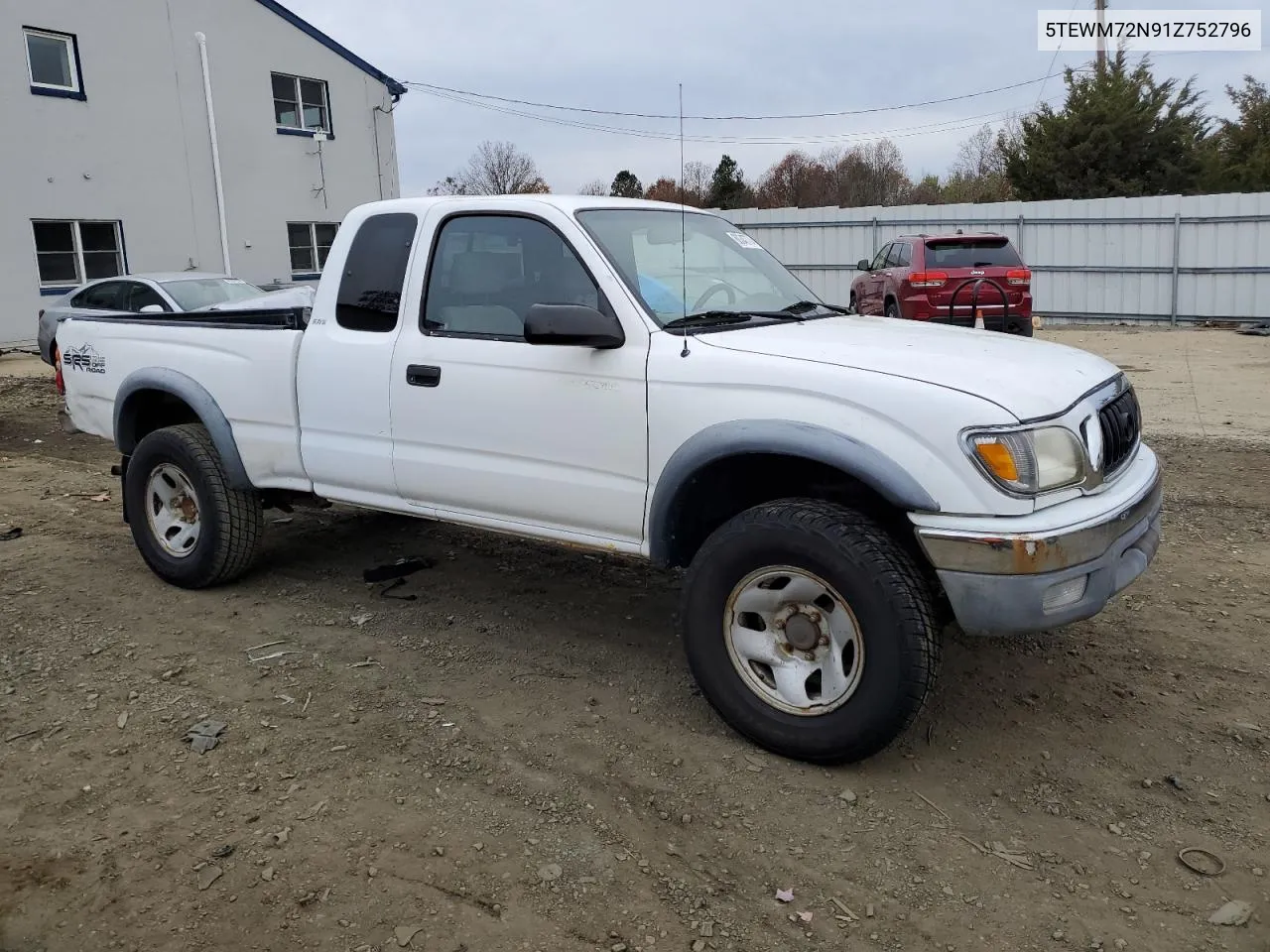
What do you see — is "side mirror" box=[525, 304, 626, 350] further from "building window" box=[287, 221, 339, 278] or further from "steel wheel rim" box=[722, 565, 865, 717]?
"building window" box=[287, 221, 339, 278]

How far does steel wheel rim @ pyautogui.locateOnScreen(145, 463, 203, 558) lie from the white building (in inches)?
621

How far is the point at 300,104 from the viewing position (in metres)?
24.1

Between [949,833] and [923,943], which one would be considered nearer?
[923,943]

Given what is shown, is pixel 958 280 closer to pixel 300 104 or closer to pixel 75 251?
pixel 75 251

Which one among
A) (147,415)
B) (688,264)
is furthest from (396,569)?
(688,264)

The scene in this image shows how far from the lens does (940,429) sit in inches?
125

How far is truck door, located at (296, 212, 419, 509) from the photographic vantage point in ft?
14.8

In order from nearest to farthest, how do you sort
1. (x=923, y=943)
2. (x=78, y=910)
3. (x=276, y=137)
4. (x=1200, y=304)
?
1. (x=923, y=943)
2. (x=78, y=910)
3. (x=1200, y=304)
4. (x=276, y=137)

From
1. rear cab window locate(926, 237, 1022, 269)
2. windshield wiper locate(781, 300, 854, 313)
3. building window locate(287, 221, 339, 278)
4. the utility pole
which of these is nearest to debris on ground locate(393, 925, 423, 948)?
windshield wiper locate(781, 300, 854, 313)

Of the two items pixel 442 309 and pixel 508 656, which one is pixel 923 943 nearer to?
pixel 508 656

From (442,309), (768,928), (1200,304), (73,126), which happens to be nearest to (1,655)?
(442,309)

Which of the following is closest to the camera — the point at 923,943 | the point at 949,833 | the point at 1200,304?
the point at 923,943

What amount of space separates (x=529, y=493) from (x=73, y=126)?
19.9 m

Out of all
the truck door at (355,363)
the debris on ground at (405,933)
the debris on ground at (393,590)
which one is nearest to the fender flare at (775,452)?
the truck door at (355,363)
